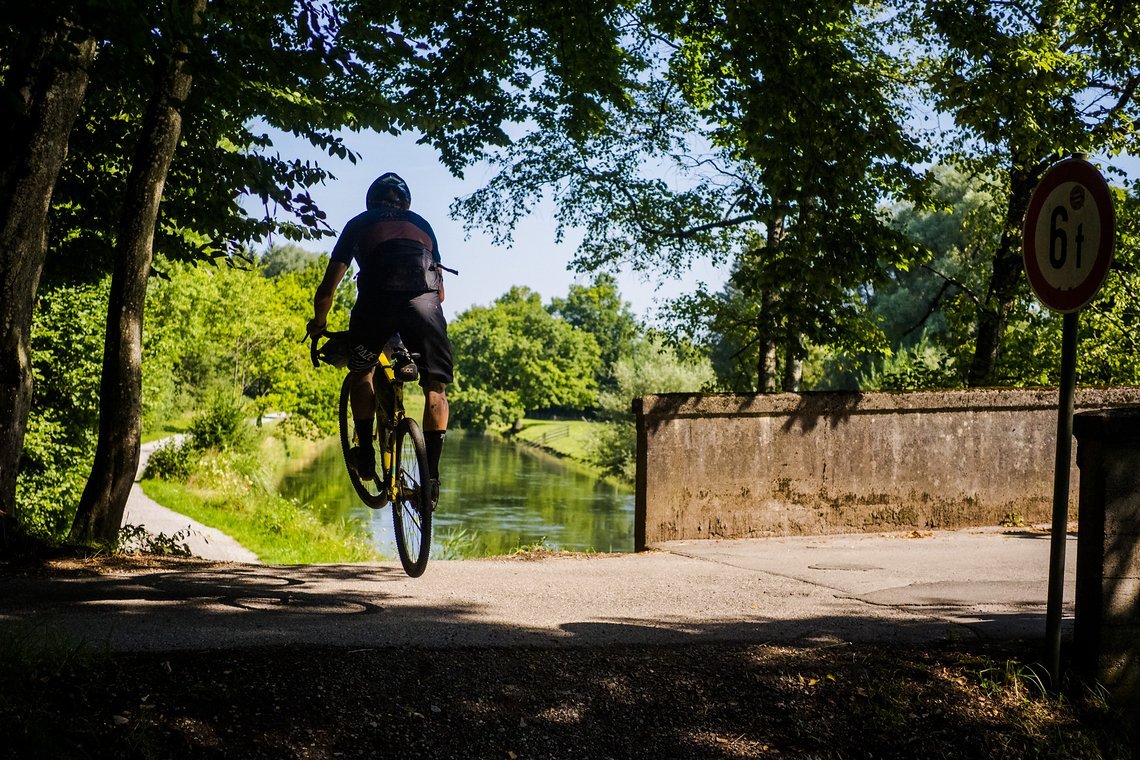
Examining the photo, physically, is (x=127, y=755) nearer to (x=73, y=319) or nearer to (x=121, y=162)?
(x=121, y=162)

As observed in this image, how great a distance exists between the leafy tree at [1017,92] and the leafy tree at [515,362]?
2895 cm

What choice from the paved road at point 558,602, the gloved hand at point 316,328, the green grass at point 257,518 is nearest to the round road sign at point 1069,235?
the paved road at point 558,602

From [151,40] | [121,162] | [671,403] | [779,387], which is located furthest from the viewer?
[779,387]

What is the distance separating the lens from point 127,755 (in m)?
3.40

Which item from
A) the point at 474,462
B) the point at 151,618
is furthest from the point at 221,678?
the point at 474,462

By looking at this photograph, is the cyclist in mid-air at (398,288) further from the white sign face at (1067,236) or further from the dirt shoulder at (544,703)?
the white sign face at (1067,236)

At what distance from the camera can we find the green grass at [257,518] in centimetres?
1800

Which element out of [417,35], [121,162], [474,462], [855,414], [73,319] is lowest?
[474,462]

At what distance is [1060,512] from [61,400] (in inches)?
759

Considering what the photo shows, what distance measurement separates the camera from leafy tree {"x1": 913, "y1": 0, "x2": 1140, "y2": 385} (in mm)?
9469

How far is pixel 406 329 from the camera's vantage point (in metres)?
5.77

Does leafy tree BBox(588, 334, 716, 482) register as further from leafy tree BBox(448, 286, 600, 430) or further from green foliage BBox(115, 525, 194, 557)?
green foliage BBox(115, 525, 194, 557)

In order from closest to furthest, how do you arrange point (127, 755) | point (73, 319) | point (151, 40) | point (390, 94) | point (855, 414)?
point (127, 755) < point (151, 40) < point (855, 414) < point (390, 94) < point (73, 319)

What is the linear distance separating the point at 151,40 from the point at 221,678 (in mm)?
3895
